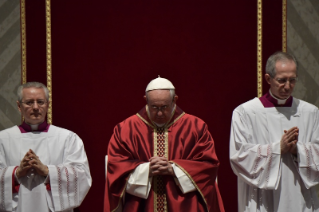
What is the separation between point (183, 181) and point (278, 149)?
2.82 feet

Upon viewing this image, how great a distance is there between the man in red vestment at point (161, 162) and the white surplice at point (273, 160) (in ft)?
0.99

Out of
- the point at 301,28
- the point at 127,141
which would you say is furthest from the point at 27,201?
the point at 301,28

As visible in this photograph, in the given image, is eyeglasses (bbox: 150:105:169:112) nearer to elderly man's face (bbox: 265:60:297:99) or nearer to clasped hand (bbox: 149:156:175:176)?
clasped hand (bbox: 149:156:175:176)

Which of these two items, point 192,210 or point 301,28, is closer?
point 192,210

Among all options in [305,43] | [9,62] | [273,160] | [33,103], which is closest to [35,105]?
[33,103]

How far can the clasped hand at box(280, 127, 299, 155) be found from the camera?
5094 millimetres

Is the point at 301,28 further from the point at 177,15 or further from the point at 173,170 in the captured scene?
the point at 173,170

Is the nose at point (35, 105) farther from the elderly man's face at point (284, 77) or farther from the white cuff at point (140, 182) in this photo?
the elderly man's face at point (284, 77)

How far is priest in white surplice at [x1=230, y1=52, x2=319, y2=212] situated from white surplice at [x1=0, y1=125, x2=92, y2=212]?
1332 millimetres

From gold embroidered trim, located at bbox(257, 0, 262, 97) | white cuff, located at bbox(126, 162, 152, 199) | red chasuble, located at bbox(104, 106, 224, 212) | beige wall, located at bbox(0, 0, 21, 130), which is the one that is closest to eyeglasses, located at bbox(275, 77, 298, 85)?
red chasuble, located at bbox(104, 106, 224, 212)

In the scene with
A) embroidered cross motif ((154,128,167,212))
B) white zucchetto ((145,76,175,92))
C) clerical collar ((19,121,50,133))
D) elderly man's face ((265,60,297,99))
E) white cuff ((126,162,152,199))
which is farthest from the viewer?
clerical collar ((19,121,50,133))

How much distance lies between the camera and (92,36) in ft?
20.6

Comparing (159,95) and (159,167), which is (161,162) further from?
(159,95)

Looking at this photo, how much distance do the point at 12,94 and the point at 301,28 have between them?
3.08 m
